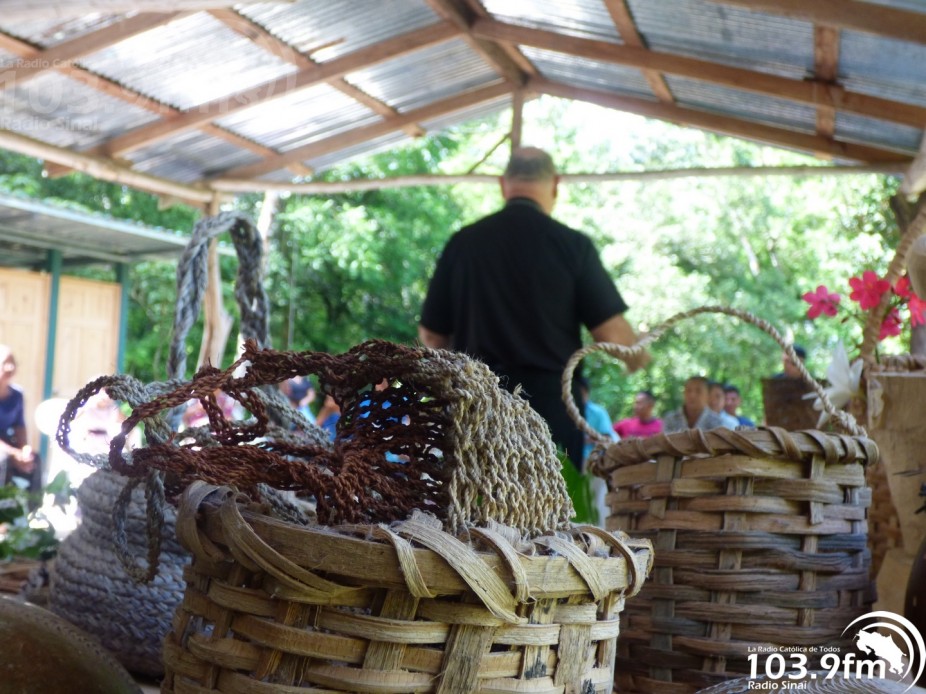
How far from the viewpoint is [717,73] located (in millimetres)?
4859

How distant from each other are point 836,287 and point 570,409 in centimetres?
1304

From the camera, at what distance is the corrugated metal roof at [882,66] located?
12.4 feet

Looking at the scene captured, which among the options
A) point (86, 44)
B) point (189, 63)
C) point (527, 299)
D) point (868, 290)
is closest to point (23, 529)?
point (527, 299)

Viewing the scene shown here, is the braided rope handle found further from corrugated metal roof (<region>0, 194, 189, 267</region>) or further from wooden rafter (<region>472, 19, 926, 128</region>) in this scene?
corrugated metal roof (<region>0, 194, 189, 267</region>)

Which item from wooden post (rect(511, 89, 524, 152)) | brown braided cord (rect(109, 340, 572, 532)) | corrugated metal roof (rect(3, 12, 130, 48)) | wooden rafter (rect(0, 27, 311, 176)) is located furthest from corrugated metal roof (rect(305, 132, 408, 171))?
brown braided cord (rect(109, 340, 572, 532))

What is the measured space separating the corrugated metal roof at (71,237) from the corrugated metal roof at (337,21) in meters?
1.80

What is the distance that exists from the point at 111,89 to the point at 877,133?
4100mm

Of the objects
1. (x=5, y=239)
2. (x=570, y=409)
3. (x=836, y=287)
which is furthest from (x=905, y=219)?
(x=836, y=287)

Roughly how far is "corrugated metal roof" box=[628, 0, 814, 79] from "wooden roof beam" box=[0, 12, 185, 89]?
217 centimetres

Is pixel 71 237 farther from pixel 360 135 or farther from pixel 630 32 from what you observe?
pixel 630 32

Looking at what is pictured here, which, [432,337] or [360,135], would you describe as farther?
[360,135]

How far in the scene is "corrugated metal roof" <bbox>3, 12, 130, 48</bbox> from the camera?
13.2ft

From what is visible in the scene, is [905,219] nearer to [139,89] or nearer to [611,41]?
[611,41]

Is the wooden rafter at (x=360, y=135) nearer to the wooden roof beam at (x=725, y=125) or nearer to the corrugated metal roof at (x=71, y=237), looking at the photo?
the wooden roof beam at (x=725, y=125)
